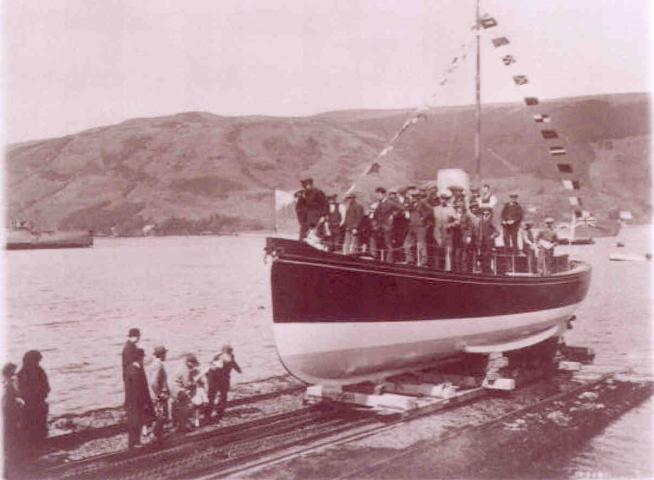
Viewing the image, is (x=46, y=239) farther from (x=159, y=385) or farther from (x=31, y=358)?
(x=31, y=358)

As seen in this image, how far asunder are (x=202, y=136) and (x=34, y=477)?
113950 mm

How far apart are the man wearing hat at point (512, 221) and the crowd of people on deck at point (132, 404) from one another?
8153 mm

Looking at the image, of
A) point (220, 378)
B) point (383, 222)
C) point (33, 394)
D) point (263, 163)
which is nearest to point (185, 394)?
point (220, 378)

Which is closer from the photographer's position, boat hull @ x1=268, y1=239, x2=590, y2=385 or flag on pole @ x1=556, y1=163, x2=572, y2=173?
boat hull @ x1=268, y1=239, x2=590, y2=385

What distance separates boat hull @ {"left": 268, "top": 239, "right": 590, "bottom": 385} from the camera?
11562 millimetres

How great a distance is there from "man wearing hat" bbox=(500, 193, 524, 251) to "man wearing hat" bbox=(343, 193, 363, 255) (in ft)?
16.3

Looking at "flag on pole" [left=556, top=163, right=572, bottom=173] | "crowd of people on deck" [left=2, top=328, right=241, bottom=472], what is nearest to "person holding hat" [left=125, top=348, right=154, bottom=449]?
"crowd of people on deck" [left=2, top=328, right=241, bottom=472]

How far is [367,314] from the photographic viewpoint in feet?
39.7

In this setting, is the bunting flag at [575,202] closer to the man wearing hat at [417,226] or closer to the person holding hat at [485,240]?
the person holding hat at [485,240]

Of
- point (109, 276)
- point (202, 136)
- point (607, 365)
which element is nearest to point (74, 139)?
point (202, 136)

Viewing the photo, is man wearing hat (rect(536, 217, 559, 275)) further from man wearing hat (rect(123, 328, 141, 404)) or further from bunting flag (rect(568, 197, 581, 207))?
man wearing hat (rect(123, 328, 141, 404))

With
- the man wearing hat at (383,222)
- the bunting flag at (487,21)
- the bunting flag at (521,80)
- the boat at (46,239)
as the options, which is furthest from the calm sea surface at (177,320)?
the bunting flag at (487,21)

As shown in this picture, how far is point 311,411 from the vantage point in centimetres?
1317

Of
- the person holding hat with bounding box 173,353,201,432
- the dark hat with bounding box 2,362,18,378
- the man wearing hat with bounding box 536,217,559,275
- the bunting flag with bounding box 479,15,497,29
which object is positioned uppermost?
the bunting flag with bounding box 479,15,497,29
